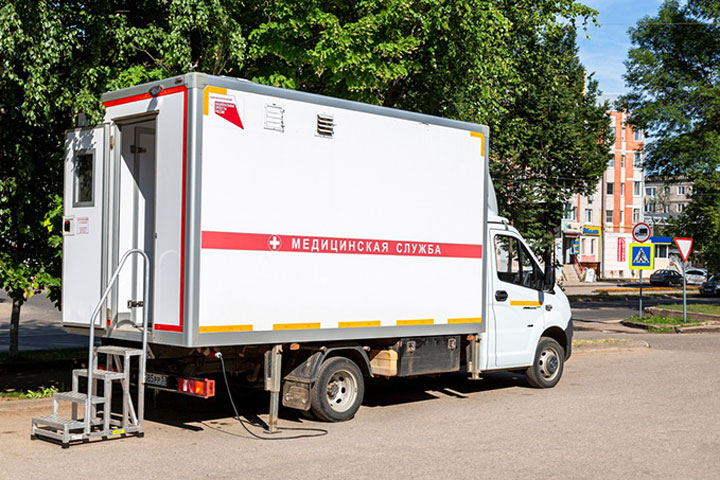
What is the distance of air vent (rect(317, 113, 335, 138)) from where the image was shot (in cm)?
929

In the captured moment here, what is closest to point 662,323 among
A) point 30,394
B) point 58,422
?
point 30,394

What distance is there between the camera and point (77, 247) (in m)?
9.59

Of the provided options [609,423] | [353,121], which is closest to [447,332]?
[609,423]

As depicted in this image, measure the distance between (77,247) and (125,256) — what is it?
1246 millimetres

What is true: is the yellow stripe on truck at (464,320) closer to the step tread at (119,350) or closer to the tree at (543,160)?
the step tread at (119,350)

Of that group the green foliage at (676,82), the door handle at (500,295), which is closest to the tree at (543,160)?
the green foliage at (676,82)

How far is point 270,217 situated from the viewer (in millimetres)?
8820

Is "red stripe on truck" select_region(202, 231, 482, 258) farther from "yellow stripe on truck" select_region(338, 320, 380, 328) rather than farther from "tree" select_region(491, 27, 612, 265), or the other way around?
"tree" select_region(491, 27, 612, 265)

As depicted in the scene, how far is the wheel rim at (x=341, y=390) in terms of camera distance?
31.9ft

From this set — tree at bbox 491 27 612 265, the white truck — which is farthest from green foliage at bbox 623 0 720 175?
the white truck

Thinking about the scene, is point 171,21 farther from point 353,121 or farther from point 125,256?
point 125,256

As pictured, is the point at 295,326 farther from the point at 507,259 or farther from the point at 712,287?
the point at 712,287

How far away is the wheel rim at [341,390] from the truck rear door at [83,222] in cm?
252

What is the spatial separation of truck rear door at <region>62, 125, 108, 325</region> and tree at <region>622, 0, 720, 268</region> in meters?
27.8
